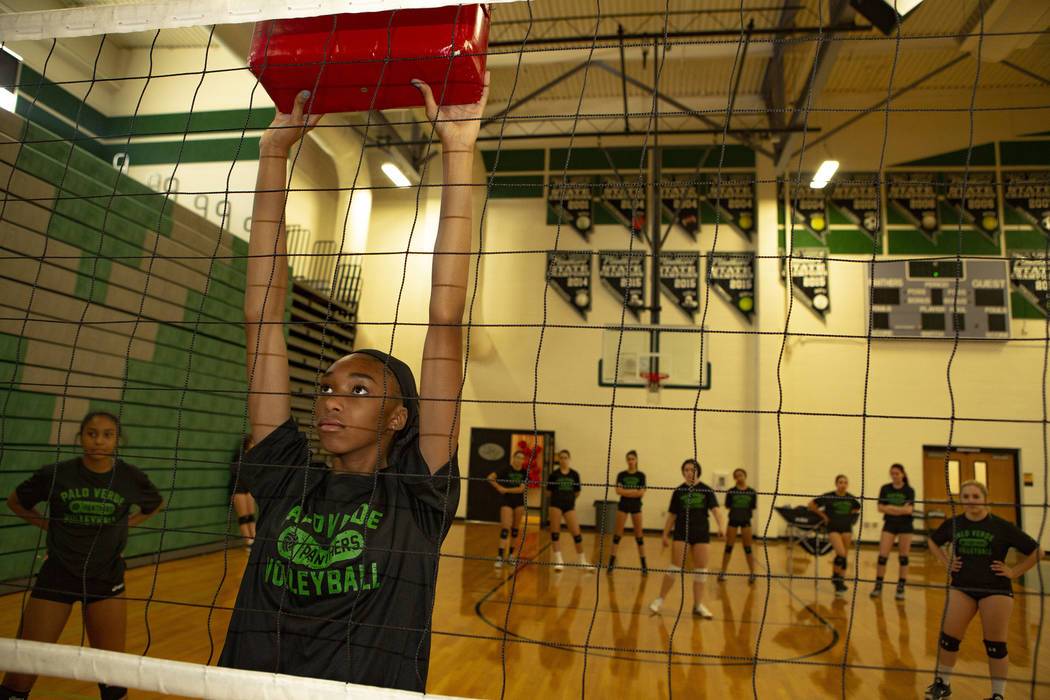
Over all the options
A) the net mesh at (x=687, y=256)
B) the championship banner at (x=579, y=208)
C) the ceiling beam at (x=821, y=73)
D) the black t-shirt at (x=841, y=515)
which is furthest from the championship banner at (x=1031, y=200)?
the championship banner at (x=579, y=208)

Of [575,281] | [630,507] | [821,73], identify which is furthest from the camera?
[575,281]

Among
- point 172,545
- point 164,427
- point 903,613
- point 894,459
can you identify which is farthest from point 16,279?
point 894,459

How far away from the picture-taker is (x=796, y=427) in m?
11.2

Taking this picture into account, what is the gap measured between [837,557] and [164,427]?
7855mm

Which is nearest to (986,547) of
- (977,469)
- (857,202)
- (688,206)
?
(977,469)

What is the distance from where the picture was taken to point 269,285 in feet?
5.80

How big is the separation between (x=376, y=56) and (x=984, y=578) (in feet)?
15.1

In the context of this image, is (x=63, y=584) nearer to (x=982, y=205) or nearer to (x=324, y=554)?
(x=324, y=554)

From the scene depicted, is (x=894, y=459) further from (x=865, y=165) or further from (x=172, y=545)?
(x=172, y=545)

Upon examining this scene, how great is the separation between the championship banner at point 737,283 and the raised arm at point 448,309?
420 inches

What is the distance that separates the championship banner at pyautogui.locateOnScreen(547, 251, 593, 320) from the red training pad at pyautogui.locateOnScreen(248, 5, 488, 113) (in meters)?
10.3

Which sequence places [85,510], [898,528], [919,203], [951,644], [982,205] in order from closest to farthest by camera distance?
1. [85,510]
2. [951,644]
3. [898,528]
4. [982,205]
5. [919,203]

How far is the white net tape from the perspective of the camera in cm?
140

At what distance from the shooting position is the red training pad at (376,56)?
1716mm
